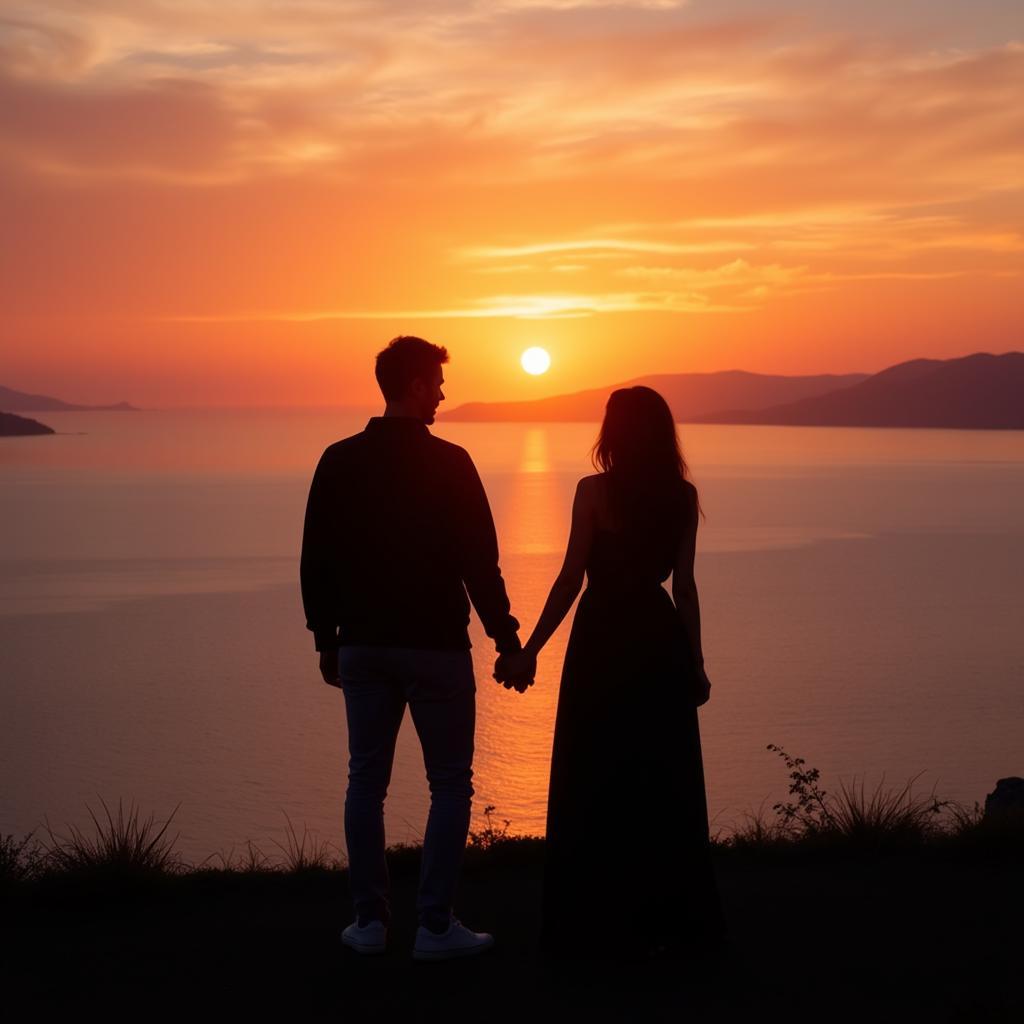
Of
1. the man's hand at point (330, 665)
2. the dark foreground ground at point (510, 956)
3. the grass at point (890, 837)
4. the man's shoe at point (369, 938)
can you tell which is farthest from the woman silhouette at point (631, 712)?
the grass at point (890, 837)

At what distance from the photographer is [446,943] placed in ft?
15.1

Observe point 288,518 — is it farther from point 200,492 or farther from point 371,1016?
point 371,1016

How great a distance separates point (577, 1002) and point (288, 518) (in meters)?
63.7

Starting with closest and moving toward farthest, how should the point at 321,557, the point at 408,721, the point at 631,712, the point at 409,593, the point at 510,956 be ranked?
the point at 409,593
the point at 321,557
the point at 510,956
the point at 631,712
the point at 408,721

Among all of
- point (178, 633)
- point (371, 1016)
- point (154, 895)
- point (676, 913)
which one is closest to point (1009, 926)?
point (676, 913)

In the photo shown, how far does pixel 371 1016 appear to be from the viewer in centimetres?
411

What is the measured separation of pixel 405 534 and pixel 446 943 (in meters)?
1.43

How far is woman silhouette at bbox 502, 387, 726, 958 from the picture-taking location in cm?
473

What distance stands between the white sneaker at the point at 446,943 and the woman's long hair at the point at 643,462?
155cm

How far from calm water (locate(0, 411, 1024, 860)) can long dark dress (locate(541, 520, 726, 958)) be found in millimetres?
150

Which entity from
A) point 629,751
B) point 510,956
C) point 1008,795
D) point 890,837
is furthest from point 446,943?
point 1008,795

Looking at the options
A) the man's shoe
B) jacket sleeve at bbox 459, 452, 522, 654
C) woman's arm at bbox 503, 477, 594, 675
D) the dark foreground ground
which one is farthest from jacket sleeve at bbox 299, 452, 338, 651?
the dark foreground ground

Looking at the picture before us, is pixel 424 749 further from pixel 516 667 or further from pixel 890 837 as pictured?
pixel 890 837

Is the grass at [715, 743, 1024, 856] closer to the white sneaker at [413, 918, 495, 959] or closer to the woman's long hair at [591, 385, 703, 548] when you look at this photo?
the white sneaker at [413, 918, 495, 959]
